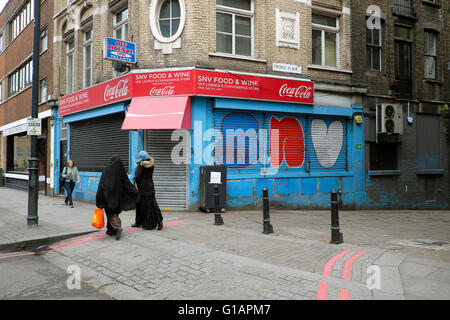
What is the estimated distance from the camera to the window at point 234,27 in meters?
11.8

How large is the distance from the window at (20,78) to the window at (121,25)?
10.5m

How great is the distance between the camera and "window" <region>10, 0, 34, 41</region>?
71.2ft

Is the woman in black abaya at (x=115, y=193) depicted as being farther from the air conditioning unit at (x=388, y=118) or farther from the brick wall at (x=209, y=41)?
the air conditioning unit at (x=388, y=118)

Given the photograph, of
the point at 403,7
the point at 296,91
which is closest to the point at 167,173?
the point at 296,91

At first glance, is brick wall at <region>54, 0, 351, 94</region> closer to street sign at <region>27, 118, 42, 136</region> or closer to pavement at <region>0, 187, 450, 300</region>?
street sign at <region>27, 118, 42, 136</region>

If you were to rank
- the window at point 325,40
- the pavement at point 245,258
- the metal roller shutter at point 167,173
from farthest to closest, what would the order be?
the window at point 325,40, the metal roller shutter at point 167,173, the pavement at point 245,258

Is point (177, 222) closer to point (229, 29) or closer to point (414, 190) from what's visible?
point (229, 29)

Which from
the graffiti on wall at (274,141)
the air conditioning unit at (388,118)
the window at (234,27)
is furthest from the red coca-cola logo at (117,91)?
the air conditioning unit at (388,118)

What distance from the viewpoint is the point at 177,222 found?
895 centimetres

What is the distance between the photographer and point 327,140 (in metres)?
13.6

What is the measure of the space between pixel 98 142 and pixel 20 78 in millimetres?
12901

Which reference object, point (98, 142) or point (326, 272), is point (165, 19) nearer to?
point (98, 142)

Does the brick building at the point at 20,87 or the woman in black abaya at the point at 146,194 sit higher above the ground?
the brick building at the point at 20,87
